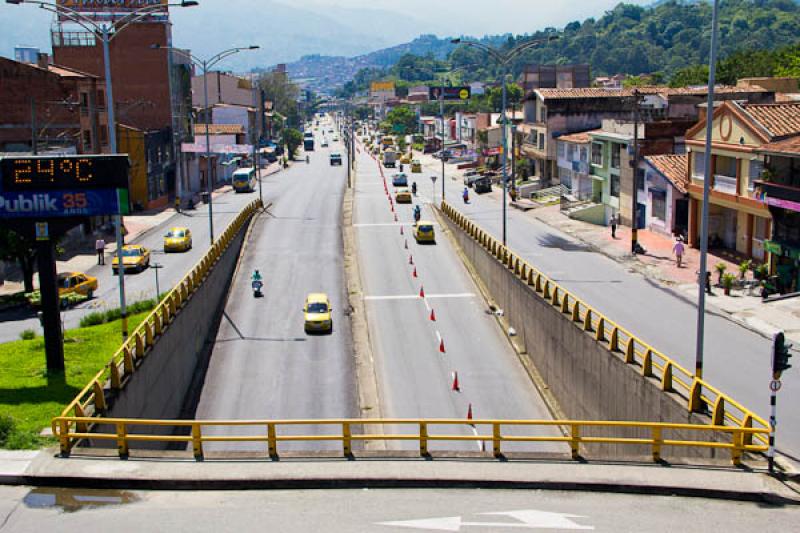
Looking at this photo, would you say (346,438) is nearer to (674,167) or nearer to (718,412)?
(718,412)

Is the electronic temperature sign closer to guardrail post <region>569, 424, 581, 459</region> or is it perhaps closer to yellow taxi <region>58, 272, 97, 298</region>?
guardrail post <region>569, 424, 581, 459</region>

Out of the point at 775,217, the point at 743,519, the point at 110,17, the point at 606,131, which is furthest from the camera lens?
the point at 110,17

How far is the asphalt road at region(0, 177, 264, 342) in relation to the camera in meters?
43.8

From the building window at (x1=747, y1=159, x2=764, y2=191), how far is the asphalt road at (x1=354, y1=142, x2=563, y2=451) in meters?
15.8

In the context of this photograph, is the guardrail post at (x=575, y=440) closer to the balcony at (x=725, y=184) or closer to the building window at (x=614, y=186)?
the balcony at (x=725, y=184)

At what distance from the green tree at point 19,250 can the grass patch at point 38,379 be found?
14.7 metres

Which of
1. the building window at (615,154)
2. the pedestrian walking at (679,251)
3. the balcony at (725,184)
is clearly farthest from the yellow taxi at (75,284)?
the building window at (615,154)

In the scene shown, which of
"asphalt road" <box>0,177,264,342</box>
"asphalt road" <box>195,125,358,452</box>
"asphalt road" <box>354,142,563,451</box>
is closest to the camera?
"asphalt road" <box>195,125,358,452</box>

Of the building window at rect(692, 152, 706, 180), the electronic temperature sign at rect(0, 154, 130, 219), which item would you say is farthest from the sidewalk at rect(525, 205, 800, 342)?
the electronic temperature sign at rect(0, 154, 130, 219)

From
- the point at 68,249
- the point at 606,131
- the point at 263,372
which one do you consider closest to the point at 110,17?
the point at 68,249

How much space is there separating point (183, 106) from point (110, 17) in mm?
12497

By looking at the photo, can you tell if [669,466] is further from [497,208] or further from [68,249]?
[497,208]

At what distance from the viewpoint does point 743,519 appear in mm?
16469

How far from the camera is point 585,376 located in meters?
32.5
